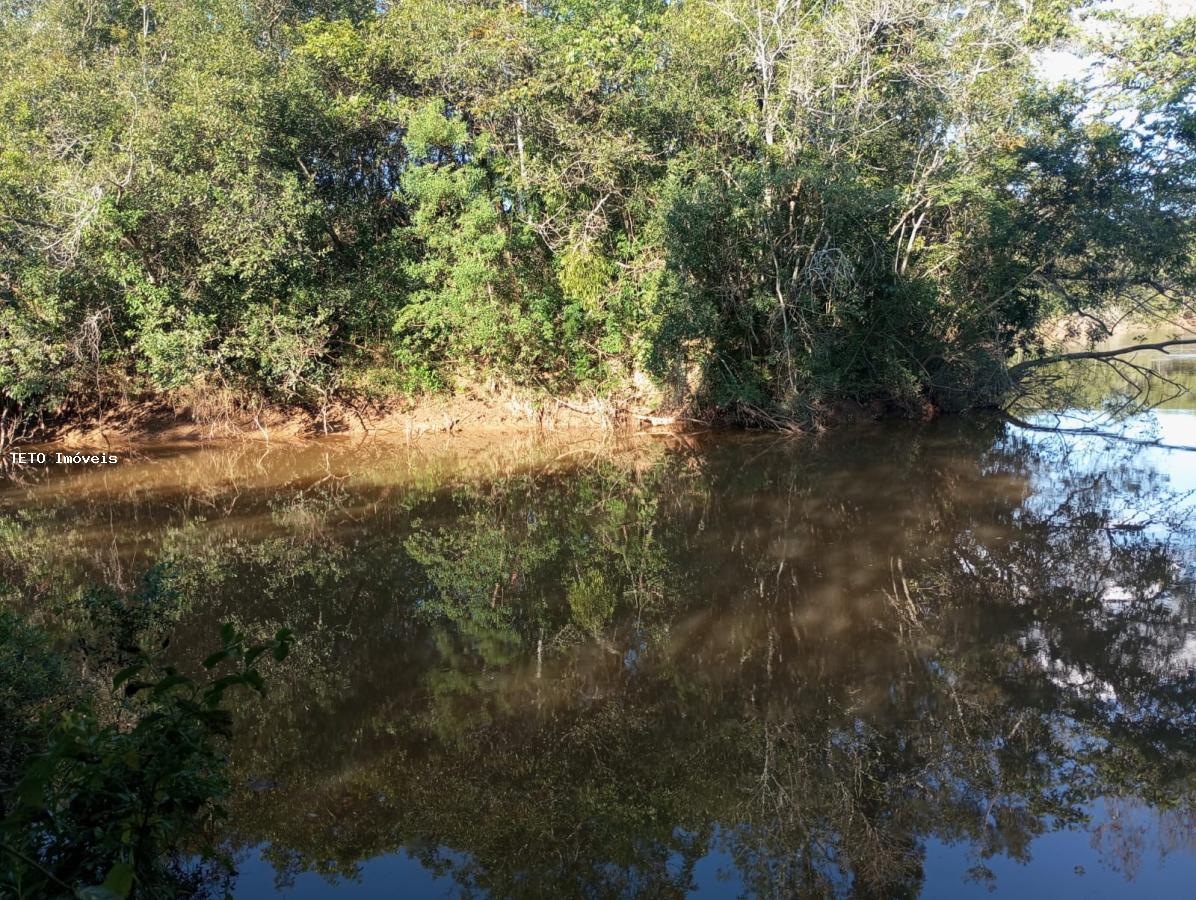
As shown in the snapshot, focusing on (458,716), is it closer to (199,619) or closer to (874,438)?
(199,619)

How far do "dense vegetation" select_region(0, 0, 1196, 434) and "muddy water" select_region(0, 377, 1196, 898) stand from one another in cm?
414

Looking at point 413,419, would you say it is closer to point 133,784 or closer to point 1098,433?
point 1098,433

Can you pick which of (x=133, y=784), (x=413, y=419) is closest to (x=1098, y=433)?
(x=413, y=419)

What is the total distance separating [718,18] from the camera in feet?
52.2

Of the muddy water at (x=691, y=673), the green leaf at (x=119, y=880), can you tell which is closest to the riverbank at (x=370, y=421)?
the muddy water at (x=691, y=673)

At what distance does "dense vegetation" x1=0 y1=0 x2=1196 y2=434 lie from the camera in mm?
14906

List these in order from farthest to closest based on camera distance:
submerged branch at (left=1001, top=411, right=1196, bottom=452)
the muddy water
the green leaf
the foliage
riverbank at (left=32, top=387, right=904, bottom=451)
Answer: riverbank at (left=32, top=387, right=904, bottom=451) → submerged branch at (left=1001, top=411, right=1196, bottom=452) → the muddy water → the foliage → the green leaf

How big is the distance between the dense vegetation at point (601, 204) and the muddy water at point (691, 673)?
4143 mm

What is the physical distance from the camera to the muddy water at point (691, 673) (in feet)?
14.8

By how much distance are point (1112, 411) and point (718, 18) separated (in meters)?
11.1

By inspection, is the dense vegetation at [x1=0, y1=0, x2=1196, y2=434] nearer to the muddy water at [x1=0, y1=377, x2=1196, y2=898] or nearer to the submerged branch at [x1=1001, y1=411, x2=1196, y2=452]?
the submerged branch at [x1=1001, y1=411, x2=1196, y2=452]

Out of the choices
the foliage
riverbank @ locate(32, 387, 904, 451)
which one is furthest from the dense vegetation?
the foliage

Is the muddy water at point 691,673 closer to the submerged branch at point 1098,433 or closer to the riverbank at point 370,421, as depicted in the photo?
the submerged branch at point 1098,433

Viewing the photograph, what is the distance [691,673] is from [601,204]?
1138 centimetres
